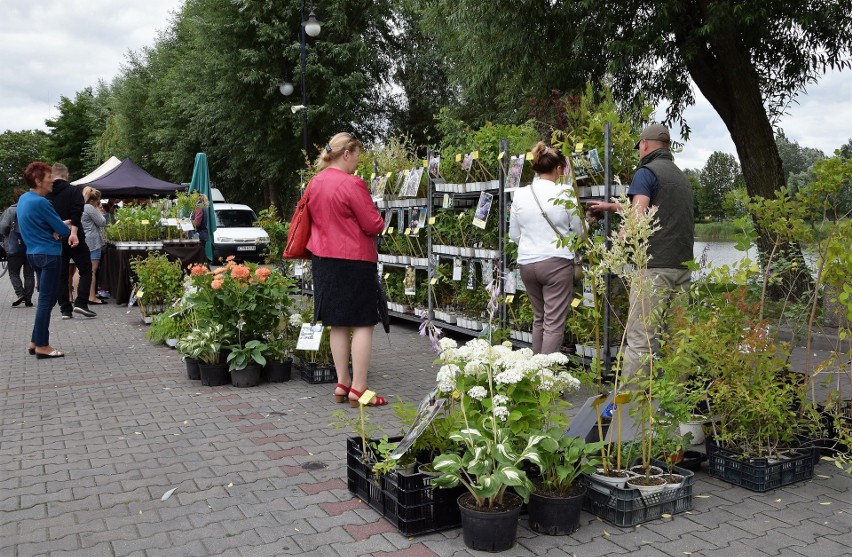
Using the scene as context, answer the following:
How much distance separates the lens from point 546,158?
18.1ft

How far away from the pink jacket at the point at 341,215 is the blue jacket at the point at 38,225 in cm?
381

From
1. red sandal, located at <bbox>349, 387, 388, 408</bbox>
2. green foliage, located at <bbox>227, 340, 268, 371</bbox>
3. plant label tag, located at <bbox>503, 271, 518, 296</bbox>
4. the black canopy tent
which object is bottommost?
red sandal, located at <bbox>349, 387, 388, 408</bbox>

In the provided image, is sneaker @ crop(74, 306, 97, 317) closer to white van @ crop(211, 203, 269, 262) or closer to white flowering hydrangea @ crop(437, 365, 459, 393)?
white flowering hydrangea @ crop(437, 365, 459, 393)

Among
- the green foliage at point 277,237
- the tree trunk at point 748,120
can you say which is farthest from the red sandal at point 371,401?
the green foliage at point 277,237

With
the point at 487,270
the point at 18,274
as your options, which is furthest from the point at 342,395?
the point at 18,274

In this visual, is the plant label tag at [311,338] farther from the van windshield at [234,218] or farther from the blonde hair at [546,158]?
the van windshield at [234,218]

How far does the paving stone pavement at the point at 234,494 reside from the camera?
10.9 ft

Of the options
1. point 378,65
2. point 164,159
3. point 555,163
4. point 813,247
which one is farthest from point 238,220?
point 813,247

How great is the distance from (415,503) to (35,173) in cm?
644

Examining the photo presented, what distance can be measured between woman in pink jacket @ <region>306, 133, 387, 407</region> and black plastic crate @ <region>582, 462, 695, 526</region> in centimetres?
237

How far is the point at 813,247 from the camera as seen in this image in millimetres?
4262

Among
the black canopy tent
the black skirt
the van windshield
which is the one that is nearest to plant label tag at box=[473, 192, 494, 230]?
the black skirt

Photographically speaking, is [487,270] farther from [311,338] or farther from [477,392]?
[477,392]

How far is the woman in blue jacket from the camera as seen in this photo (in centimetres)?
767
